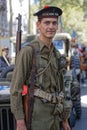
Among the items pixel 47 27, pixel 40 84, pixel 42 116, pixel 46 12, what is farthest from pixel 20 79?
pixel 46 12

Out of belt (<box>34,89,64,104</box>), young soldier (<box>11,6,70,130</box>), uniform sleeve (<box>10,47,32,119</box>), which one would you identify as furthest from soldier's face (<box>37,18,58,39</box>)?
belt (<box>34,89,64,104</box>)

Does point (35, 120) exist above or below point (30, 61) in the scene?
below

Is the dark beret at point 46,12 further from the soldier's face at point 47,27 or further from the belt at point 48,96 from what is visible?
the belt at point 48,96

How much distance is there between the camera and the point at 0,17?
35969 mm

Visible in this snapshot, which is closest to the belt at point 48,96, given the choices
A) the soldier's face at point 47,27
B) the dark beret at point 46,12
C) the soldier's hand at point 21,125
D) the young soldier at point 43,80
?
the young soldier at point 43,80

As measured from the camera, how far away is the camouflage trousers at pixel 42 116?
384cm

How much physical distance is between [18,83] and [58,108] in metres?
0.39

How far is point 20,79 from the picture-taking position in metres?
3.80

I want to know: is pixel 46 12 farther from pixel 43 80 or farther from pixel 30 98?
pixel 30 98

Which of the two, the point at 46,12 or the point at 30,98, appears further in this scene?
the point at 46,12

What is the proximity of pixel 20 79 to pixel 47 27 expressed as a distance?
460 mm

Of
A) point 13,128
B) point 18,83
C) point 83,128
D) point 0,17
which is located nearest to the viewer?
point 18,83

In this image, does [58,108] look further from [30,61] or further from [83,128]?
[83,128]

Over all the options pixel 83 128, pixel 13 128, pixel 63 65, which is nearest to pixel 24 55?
pixel 63 65
